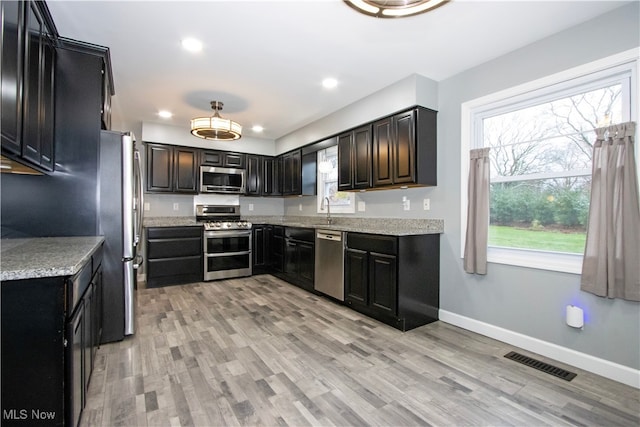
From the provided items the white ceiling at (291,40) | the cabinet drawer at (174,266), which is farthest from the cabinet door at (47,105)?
the cabinet drawer at (174,266)

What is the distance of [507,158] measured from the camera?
279 cm

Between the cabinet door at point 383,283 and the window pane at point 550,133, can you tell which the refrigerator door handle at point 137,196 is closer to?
the cabinet door at point 383,283

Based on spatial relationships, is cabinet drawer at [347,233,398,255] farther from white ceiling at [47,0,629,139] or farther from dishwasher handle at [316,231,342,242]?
white ceiling at [47,0,629,139]

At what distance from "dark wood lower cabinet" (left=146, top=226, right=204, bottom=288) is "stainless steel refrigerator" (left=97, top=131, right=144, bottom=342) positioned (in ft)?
6.35

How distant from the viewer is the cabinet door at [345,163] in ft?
12.8

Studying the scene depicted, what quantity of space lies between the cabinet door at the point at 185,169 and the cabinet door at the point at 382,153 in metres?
3.15

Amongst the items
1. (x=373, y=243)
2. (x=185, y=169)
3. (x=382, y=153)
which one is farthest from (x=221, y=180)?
(x=373, y=243)

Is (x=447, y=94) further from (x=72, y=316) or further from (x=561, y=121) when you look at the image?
(x=72, y=316)

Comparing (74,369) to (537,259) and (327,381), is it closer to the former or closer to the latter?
(327,381)

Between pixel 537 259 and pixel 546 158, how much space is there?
2.76 feet

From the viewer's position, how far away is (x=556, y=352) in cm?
235

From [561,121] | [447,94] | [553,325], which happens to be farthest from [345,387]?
[447,94]

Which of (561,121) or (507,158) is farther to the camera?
(507,158)

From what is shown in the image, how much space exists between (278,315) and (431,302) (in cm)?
162
